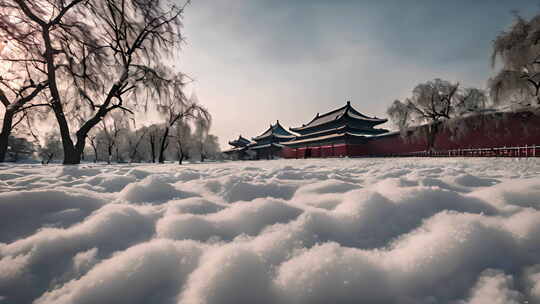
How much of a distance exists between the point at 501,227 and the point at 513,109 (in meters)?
10.5

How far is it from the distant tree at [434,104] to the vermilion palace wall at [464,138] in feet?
1.72

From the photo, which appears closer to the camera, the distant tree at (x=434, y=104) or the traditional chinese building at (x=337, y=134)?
the distant tree at (x=434, y=104)

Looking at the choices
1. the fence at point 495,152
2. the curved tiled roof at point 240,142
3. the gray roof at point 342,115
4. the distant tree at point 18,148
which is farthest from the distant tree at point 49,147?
the fence at point 495,152

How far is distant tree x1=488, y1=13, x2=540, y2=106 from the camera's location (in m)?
6.58

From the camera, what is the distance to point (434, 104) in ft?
45.4

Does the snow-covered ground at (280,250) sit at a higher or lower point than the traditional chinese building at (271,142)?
lower

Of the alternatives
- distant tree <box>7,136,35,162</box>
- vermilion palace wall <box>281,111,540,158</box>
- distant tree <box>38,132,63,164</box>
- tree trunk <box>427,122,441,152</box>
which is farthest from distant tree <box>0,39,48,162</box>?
distant tree <box>38,132,63,164</box>

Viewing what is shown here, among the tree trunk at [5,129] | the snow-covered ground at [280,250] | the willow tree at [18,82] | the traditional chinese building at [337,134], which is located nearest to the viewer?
the snow-covered ground at [280,250]

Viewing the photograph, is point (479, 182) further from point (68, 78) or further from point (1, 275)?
point (68, 78)

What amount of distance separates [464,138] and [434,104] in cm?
274

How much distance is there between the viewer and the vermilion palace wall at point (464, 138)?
1001cm

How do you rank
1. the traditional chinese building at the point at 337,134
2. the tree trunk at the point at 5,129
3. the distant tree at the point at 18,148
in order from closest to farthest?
the tree trunk at the point at 5,129 → the traditional chinese building at the point at 337,134 → the distant tree at the point at 18,148

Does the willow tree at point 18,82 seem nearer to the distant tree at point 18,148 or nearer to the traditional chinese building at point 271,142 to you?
the distant tree at point 18,148

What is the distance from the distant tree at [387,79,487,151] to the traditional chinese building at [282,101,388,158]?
502cm
